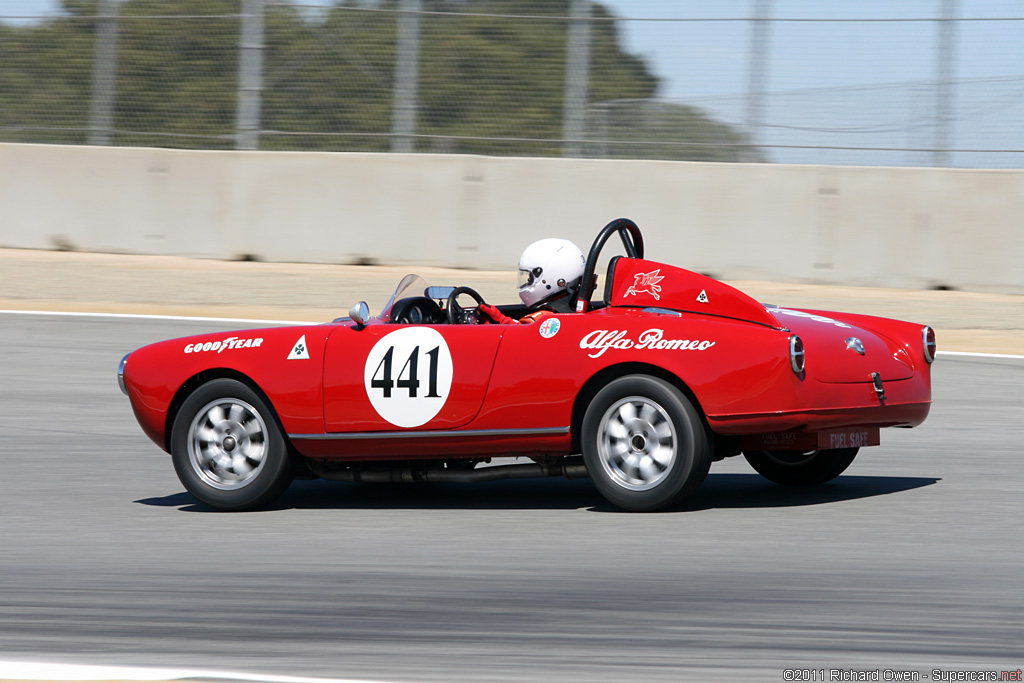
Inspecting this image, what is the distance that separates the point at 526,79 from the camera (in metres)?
16.7

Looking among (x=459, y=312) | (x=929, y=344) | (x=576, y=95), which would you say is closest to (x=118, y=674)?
(x=459, y=312)

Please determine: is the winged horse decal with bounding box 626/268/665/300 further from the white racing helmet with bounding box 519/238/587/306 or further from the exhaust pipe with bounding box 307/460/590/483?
the exhaust pipe with bounding box 307/460/590/483

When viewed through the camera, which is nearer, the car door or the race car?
the race car

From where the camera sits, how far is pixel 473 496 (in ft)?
22.7

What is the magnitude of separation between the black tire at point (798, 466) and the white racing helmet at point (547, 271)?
130 centimetres

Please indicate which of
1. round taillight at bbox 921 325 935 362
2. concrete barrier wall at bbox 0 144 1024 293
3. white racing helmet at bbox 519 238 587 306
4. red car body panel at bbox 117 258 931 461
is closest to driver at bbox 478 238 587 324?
white racing helmet at bbox 519 238 587 306

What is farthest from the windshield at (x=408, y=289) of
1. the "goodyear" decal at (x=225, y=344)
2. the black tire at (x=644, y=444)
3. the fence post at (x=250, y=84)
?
the fence post at (x=250, y=84)

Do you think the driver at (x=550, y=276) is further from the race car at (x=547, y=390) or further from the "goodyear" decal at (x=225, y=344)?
the "goodyear" decal at (x=225, y=344)

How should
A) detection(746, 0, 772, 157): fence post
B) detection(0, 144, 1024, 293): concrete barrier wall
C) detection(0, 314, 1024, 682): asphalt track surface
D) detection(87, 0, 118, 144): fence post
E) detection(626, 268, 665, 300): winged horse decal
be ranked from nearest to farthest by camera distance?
detection(0, 314, 1024, 682): asphalt track surface
detection(626, 268, 665, 300): winged horse decal
detection(0, 144, 1024, 293): concrete barrier wall
detection(746, 0, 772, 157): fence post
detection(87, 0, 118, 144): fence post

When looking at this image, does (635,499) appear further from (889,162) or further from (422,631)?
(889,162)

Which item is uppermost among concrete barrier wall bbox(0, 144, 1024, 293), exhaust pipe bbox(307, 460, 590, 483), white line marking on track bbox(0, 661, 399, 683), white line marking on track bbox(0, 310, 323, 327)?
concrete barrier wall bbox(0, 144, 1024, 293)

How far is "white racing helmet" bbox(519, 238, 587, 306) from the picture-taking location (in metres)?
6.71

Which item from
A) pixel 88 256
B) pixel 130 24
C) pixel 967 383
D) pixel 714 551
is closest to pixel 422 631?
pixel 714 551

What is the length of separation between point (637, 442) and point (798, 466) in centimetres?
141
